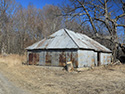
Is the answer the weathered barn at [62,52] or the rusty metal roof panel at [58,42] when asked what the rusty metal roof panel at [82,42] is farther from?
the rusty metal roof panel at [58,42]

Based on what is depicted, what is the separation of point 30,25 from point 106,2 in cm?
1931

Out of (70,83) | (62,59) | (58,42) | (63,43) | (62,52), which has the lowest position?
(70,83)

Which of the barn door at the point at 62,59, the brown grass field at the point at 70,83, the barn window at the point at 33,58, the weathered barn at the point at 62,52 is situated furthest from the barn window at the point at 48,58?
the barn window at the point at 33,58

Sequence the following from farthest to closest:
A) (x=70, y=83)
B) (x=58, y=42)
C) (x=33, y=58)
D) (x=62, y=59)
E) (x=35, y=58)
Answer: (x=33, y=58) → (x=35, y=58) → (x=58, y=42) → (x=62, y=59) → (x=70, y=83)

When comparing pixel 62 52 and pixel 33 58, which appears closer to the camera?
pixel 62 52

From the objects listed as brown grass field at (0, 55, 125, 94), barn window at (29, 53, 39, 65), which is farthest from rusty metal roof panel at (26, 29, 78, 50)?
brown grass field at (0, 55, 125, 94)

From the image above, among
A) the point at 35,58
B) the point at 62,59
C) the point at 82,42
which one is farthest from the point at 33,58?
the point at 82,42

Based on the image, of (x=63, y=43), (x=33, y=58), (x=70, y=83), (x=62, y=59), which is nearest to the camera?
(x=70, y=83)

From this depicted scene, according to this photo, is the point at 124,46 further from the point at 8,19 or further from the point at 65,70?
the point at 8,19

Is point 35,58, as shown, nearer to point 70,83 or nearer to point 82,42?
point 82,42

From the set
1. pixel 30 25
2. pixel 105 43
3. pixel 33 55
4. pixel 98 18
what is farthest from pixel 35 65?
pixel 30 25

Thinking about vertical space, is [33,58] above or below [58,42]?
below

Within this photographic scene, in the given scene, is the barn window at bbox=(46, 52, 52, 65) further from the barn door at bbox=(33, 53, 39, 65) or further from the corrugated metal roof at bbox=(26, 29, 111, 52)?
the barn door at bbox=(33, 53, 39, 65)

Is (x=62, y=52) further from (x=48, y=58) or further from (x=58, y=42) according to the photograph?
(x=48, y=58)
